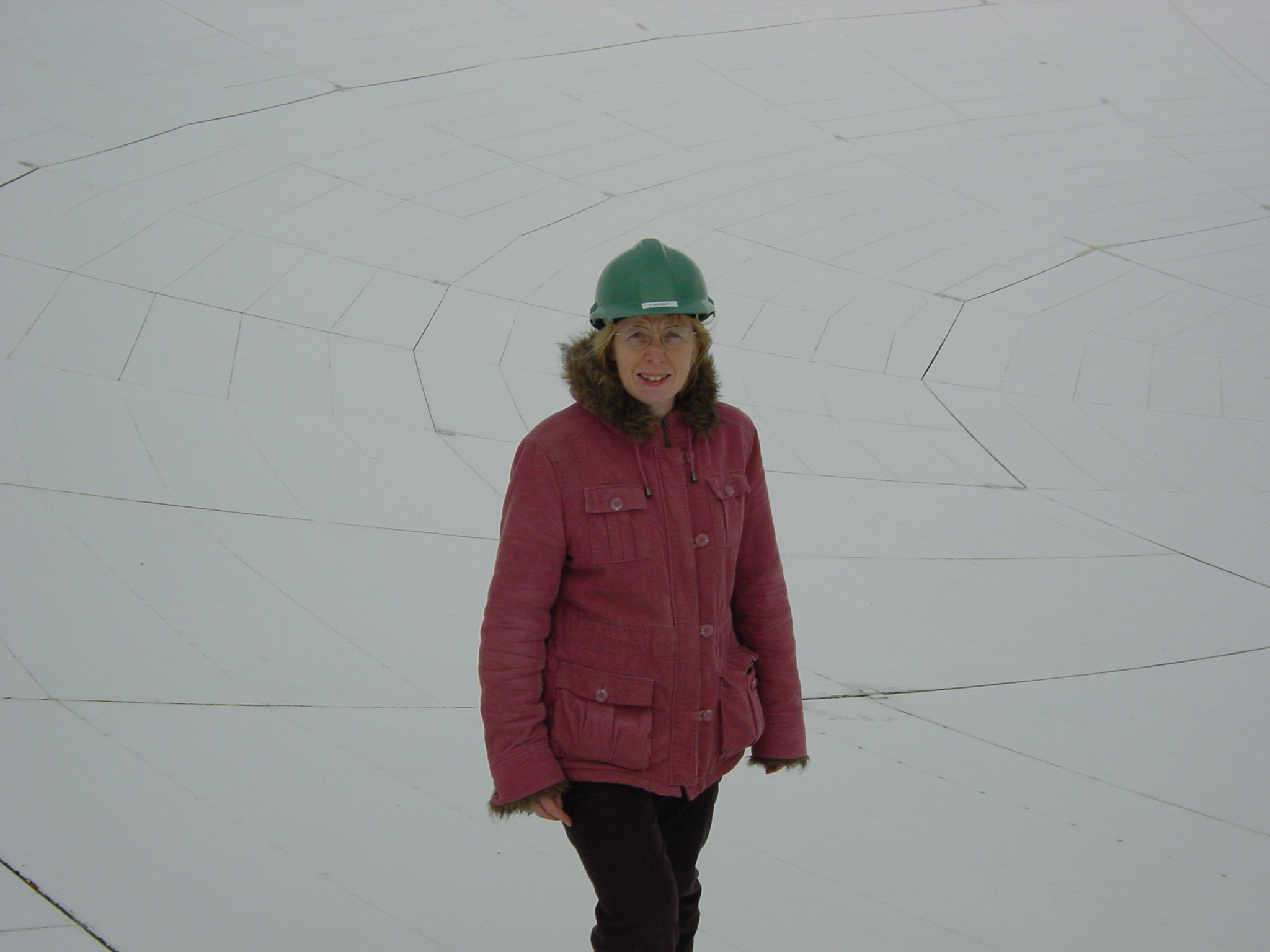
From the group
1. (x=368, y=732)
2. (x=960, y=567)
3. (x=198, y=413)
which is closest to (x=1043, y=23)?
(x=960, y=567)

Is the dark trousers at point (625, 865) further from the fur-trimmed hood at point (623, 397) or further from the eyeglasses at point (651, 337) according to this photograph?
the eyeglasses at point (651, 337)

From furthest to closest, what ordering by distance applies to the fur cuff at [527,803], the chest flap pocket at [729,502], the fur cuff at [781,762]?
the fur cuff at [781,762]
the chest flap pocket at [729,502]
the fur cuff at [527,803]

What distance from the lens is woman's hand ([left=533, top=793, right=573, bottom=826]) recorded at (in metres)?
1.60

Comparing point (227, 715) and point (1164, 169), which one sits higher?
point (1164, 169)

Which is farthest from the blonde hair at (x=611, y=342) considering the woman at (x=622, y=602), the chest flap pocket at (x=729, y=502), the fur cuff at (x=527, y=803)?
the fur cuff at (x=527, y=803)

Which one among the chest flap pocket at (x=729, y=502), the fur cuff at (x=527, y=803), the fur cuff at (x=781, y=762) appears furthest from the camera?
the fur cuff at (x=781, y=762)

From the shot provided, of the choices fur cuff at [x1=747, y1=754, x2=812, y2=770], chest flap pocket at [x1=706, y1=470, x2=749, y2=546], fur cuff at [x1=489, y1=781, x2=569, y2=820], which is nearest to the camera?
fur cuff at [x1=489, y1=781, x2=569, y2=820]

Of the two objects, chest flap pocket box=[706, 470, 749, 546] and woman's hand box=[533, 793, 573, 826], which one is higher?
chest flap pocket box=[706, 470, 749, 546]

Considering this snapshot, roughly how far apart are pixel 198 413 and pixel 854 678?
2.46 meters

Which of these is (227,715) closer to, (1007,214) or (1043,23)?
(1007,214)

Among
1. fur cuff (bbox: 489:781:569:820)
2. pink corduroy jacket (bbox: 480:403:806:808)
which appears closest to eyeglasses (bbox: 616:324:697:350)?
pink corduroy jacket (bbox: 480:403:806:808)

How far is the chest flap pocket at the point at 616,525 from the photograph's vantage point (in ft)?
5.34

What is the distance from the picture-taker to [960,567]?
396 cm

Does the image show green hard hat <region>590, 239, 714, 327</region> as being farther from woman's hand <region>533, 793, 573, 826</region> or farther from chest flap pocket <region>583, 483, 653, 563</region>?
woman's hand <region>533, 793, 573, 826</region>
